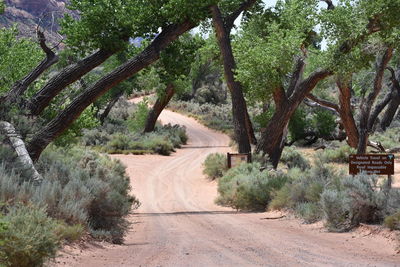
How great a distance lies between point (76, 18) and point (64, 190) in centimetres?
892

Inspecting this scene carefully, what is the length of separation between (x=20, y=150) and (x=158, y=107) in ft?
108

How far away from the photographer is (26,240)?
20.6 feet

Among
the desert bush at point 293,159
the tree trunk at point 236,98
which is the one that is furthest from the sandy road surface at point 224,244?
the desert bush at point 293,159

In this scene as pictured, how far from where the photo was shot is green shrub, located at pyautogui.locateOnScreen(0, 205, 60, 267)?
20.2 feet

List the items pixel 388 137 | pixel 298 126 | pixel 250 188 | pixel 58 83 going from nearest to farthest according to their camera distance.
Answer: pixel 58 83, pixel 250 188, pixel 388 137, pixel 298 126

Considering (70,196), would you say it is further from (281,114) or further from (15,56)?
(15,56)

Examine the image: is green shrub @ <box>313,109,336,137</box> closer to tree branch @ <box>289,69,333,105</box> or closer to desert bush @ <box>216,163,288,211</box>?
tree branch @ <box>289,69,333,105</box>

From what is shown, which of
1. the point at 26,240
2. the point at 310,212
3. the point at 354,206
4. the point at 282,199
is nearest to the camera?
the point at 26,240

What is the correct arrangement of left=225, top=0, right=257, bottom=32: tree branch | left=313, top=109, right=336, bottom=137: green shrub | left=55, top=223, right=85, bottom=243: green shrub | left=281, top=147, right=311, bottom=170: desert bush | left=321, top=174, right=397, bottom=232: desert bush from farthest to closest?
left=313, top=109, right=336, bottom=137: green shrub → left=281, top=147, right=311, bottom=170: desert bush → left=225, top=0, right=257, bottom=32: tree branch → left=321, top=174, right=397, bottom=232: desert bush → left=55, top=223, right=85, bottom=243: green shrub

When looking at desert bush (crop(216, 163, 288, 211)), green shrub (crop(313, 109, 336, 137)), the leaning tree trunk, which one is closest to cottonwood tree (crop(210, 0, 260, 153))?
desert bush (crop(216, 163, 288, 211))

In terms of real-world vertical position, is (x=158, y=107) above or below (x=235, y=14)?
below

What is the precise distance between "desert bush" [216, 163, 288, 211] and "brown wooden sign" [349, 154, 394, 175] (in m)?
3.38

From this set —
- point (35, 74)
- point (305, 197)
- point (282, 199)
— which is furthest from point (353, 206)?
point (35, 74)

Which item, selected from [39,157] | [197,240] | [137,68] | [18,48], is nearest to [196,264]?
[197,240]
